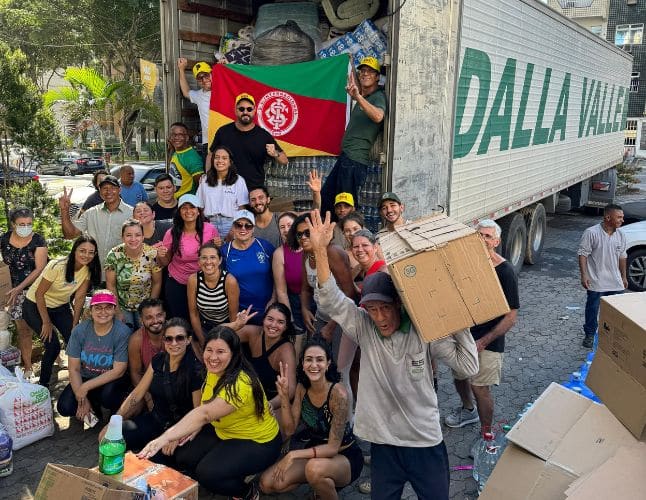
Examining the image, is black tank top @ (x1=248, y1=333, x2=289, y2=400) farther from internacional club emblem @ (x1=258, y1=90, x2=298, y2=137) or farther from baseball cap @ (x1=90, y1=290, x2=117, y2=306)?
internacional club emblem @ (x1=258, y1=90, x2=298, y2=137)

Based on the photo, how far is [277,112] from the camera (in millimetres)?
6133

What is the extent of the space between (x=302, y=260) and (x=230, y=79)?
8.69ft

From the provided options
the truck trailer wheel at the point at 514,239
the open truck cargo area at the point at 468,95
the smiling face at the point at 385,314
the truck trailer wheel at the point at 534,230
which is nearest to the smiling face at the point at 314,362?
the smiling face at the point at 385,314

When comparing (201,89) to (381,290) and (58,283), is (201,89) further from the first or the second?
(381,290)

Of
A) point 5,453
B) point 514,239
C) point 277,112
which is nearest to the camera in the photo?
point 5,453

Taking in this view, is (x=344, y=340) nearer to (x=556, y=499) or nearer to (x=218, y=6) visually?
(x=556, y=499)

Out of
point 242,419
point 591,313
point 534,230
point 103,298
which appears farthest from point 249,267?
point 534,230

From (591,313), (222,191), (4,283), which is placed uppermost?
(222,191)

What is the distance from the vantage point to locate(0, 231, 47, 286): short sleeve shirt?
213 inches

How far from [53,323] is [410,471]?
142 inches

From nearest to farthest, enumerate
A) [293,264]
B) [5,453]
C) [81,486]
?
[81,486], [5,453], [293,264]

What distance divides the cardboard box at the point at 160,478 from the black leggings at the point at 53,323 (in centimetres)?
231

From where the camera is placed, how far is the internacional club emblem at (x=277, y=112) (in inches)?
237

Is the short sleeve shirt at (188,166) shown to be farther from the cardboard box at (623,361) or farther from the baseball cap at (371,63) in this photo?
the cardboard box at (623,361)
